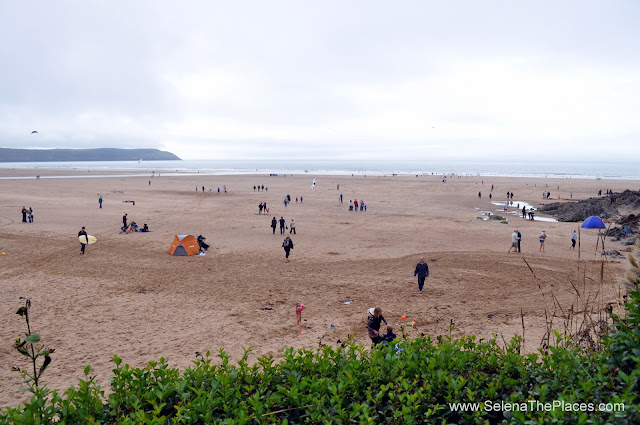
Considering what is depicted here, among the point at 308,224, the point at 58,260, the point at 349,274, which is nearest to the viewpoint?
the point at 349,274

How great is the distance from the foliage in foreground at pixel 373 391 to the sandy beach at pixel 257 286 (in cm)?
194

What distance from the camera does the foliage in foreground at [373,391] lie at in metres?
3.83

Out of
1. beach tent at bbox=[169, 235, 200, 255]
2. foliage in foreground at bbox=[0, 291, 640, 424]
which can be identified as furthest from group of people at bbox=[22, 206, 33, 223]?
foliage in foreground at bbox=[0, 291, 640, 424]

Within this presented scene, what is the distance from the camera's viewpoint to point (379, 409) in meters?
4.20

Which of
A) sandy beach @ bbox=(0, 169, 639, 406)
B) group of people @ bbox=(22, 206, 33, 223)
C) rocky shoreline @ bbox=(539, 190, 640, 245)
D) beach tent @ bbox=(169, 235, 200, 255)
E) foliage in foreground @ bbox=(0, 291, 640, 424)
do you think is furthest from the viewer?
group of people @ bbox=(22, 206, 33, 223)

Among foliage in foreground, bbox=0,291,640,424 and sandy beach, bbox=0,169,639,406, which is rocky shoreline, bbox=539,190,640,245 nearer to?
sandy beach, bbox=0,169,639,406

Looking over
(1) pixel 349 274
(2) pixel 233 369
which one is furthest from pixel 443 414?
(1) pixel 349 274

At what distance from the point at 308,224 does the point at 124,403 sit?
25.8 m

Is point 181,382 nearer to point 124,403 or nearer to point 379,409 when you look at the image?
point 124,403

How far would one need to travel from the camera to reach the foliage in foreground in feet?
12.6

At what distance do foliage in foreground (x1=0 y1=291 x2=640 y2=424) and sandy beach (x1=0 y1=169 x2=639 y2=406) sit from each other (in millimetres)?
1943

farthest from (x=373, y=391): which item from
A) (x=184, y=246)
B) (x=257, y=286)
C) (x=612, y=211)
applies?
(x=612, y=211)

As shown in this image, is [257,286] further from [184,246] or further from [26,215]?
[26,215]

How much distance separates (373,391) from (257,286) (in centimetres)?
1076
